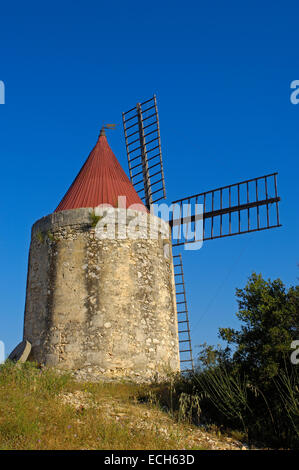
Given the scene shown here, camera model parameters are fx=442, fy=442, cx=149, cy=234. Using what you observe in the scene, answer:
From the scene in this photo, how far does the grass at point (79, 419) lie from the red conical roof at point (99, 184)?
416 cm

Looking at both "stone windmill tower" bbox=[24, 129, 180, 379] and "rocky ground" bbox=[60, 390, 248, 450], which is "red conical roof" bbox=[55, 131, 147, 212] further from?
"rocky ground" bbox=[60, 390, 248, 450]

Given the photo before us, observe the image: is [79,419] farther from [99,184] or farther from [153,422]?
[99,184]

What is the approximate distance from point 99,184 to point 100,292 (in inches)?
114

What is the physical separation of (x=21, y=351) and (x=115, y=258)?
2752mm

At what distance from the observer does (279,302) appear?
6742mm

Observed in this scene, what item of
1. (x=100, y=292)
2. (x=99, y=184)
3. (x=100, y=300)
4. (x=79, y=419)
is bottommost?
(x=79, y=419)

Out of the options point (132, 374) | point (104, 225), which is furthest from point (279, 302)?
point (104, 225)

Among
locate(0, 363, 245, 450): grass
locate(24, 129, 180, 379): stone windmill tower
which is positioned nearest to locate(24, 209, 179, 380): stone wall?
locate(24, 129, 180, 379): stone windmill tower

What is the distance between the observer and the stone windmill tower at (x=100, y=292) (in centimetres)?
869

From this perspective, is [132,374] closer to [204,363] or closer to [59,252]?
[204,363]

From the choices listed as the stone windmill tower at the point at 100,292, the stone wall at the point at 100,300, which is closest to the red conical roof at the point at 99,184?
the stone windmill tower at the point at 100,292

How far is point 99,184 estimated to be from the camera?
1057cm

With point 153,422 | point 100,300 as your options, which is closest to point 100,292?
point 100,300

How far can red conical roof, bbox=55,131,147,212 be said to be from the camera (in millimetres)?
10180
